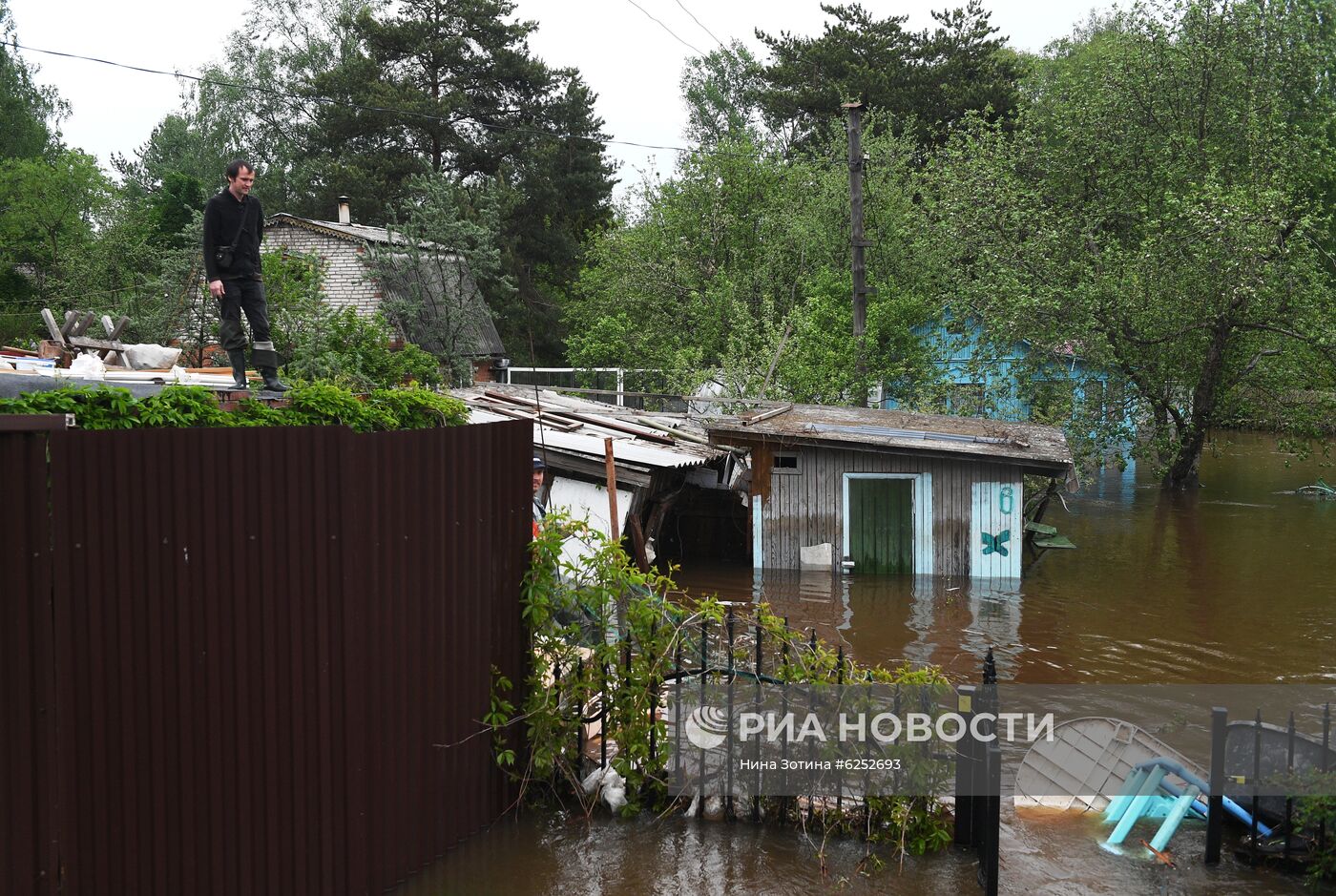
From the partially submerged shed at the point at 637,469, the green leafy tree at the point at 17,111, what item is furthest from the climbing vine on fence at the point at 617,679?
the green leafy tree at the point at 17,111

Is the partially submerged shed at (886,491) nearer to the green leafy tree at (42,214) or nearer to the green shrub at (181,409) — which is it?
the green shrub at (181,409)

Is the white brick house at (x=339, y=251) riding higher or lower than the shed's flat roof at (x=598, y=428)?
higher

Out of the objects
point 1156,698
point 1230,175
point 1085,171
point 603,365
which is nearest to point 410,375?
point 603,365

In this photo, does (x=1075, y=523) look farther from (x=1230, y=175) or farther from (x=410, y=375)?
(x=410, y=375)

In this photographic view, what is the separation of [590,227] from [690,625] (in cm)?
3775

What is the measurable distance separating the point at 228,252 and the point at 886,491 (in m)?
13.1

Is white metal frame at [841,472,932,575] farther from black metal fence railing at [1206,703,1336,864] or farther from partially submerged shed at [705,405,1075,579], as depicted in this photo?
black metal fence railing at [1206,703,1336,864]

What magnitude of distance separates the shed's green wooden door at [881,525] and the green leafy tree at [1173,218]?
7584 millimetres

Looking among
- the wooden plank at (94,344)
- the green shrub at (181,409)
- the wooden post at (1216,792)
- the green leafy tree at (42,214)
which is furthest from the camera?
the green leafy tree at (42,214)

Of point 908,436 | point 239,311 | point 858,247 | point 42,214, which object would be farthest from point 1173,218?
point 42,214

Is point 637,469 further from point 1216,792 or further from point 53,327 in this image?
point 1216,792

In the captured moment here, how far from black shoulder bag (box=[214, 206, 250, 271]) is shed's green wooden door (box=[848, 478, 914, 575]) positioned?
498 inches

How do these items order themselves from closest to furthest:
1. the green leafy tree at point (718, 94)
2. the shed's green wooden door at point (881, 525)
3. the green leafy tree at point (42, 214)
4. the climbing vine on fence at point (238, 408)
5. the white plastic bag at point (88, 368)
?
the climbing vine on fence at point (238, 408), the white plastic bag at point (88, 368), the shed's green wooden door at point (881, 525), the green leafy tree at point (42, 214), the green leafy tree at point (718, 94)

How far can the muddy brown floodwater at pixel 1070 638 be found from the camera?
5.94 meters
